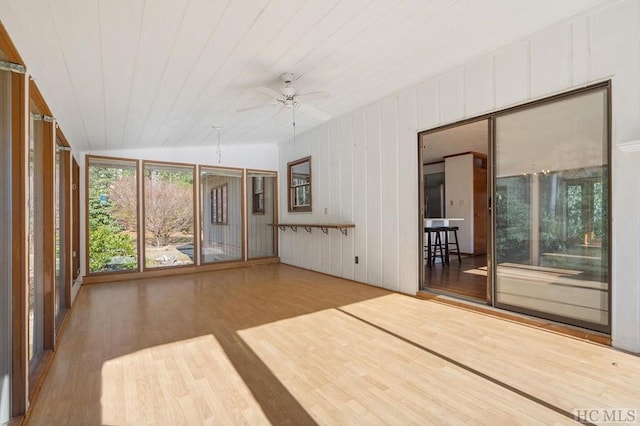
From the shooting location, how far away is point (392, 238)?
4.62m

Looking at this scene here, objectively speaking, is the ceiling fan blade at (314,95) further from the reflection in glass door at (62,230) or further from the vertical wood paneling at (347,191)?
the reflection in glass door at (62,230)

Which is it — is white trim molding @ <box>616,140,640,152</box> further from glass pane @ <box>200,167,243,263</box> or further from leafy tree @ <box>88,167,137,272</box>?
leafy tree @ <box>88,167,137,272</box>

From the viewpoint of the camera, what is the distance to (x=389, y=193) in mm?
4668

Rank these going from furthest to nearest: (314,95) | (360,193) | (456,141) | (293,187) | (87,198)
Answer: (293,187) → (456,141) → (87,198) → (360,193) → (314,95)

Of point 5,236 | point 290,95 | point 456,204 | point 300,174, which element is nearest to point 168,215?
point 300,174

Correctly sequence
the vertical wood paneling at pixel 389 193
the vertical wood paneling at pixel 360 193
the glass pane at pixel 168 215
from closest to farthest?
the vertical wood paneling at pixel 389 193 < the vertical wood paneling at pixel 360 193 < the glass pane at pixel 168 215

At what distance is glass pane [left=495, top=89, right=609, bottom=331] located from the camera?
9.11 feet

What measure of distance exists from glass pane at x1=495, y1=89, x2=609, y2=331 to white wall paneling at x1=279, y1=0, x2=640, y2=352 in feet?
0.46

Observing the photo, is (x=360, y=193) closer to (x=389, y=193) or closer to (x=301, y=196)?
(x=389, y=193)

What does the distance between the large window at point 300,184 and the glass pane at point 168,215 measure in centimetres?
202

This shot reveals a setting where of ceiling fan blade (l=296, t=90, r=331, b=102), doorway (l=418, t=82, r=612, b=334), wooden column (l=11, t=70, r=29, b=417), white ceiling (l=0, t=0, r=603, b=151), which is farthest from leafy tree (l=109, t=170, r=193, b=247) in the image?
doorway (l=418, t=82, r=612, b=334)

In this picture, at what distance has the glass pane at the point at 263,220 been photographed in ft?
23.7

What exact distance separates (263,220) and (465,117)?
4856mm

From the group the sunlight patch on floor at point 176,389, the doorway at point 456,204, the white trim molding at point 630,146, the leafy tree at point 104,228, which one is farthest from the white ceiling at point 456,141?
the leafy tree at point 104,228
